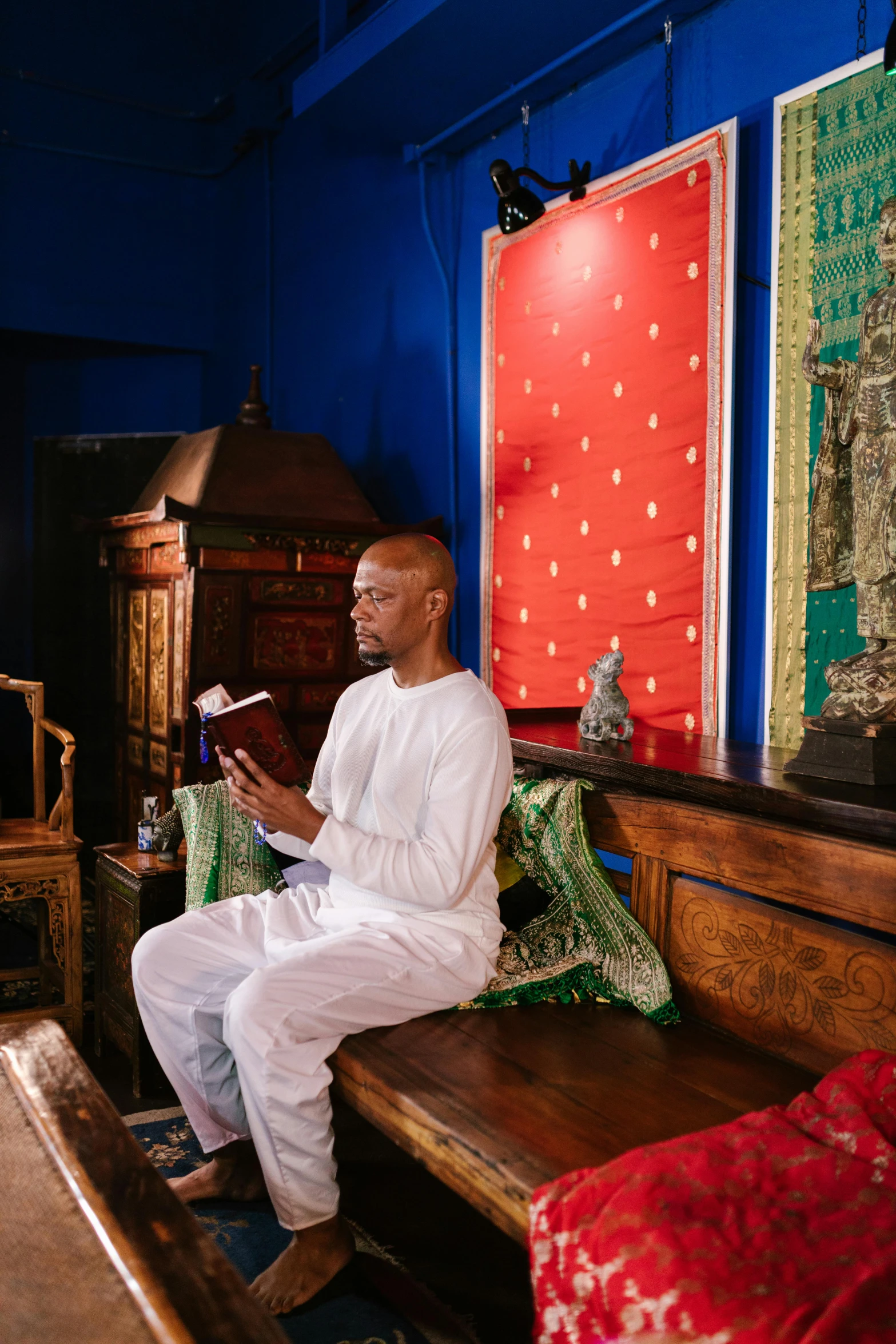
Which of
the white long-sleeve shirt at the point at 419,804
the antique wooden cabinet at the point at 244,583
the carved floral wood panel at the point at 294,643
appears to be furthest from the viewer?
the carved floral wood panel at the point at 294,643

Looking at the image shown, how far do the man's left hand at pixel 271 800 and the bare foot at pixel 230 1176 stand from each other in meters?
0.81

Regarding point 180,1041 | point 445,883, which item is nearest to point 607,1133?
point 445,883

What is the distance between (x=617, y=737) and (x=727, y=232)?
1.55 metres

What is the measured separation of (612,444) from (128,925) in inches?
87.3

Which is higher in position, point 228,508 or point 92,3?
point 92,3

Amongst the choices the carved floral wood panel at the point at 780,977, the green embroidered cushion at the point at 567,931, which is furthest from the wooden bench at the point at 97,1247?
the carved floral wood panel at the point at 780,977

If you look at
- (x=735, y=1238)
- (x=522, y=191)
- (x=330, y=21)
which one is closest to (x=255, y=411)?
(x=330, y=21)

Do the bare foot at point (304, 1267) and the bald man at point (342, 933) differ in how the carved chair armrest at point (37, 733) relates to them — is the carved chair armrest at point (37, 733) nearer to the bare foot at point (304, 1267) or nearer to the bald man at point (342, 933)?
the bald man at point (342, 933)

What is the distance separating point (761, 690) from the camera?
10.6ft

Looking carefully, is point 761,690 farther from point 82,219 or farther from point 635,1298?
point 82,219

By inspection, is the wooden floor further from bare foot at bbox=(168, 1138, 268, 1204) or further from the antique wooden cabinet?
the antique wooden cabinet

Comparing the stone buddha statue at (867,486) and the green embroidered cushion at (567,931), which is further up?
the stone buddha statue at (867,486)

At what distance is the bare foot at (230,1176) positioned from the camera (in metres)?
2.58

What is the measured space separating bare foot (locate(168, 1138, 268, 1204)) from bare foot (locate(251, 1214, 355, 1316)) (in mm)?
374
